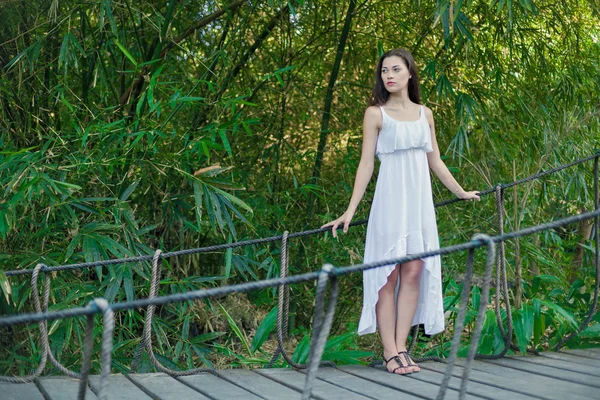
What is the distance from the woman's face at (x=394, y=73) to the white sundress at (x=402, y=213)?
98 mm

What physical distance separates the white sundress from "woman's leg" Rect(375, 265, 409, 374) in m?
0.03

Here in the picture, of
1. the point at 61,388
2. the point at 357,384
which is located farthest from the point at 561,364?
the point at 61,388

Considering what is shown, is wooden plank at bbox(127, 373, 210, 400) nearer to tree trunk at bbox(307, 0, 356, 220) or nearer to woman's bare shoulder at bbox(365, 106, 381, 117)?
woman's bare shoulder at bbox(365, 106, 381, 117)

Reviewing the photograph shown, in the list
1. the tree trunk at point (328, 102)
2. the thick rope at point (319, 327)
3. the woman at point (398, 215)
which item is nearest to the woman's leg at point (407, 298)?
the woman at point (398, 215)

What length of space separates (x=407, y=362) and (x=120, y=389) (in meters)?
0.98

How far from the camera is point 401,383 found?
2.52 m

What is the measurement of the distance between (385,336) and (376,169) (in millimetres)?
1812

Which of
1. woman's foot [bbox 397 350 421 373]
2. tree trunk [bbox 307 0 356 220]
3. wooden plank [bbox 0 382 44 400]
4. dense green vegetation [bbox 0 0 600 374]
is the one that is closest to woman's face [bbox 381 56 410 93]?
dense green vegetation [bbox 0 0 600 374]

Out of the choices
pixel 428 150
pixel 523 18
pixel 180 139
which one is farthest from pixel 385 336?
pixel 523 18

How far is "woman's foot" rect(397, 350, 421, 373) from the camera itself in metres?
2.68

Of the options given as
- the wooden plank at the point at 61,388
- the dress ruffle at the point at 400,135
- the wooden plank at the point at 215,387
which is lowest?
the wooden plank at the point at 61,388

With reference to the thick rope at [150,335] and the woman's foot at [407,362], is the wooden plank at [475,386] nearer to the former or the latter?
the woman's foot at [407,362]

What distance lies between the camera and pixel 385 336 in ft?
8.95

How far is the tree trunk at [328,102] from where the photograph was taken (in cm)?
402
